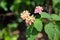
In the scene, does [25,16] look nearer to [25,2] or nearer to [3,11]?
[25,2]

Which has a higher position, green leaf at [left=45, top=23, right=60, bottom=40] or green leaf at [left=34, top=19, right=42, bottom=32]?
green leaf at [left=34, top=19, right=42, bottom=32]

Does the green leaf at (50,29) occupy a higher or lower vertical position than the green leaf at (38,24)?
lower

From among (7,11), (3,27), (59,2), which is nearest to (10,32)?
(3,27)

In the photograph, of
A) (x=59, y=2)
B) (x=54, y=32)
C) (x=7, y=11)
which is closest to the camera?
(x=54, y=32)

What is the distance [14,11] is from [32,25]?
1.20 metres

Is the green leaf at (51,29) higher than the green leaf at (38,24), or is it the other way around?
the green leaf at (38,24)

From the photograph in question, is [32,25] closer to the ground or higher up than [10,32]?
higher up

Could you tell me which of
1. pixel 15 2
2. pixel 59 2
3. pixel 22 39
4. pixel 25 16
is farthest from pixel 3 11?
pixel 25 16

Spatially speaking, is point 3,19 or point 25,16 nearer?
point 25,16

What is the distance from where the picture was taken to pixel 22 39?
8.83 ft

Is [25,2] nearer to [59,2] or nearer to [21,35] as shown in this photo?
[21,35]

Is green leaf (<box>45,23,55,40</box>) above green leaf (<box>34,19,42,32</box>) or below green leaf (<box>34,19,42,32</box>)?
below

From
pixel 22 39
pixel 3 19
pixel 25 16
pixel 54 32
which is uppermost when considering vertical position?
pixel 25 16

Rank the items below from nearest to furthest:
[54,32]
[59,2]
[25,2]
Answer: [54,32] < [59,2] < [25,2]
